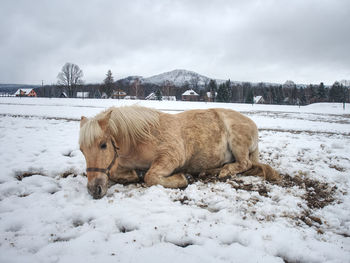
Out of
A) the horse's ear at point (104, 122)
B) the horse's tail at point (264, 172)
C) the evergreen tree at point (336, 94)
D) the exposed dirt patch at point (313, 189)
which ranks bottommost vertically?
the exposed dirt patch at point (313, 189)

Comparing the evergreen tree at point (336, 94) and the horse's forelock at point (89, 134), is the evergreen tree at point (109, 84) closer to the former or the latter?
the horse's forelock at point (89, 134)

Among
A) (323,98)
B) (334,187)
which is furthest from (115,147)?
(323,98)

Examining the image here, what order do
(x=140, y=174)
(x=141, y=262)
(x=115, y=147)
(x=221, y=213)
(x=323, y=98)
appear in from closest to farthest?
1. (x=141, y=262)
2. (x=221, y=213)
3. (x=115, y=147)
4. (x=140, y=174)
5. (x=323, y=98)

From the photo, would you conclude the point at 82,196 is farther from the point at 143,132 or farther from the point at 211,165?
the point at 211,165

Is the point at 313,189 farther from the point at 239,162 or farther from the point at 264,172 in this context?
the point at 239,162

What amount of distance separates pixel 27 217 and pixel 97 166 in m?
0.92

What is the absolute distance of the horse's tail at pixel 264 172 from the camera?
364 cm

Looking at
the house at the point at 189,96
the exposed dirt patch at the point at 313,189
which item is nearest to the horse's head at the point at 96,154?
the exposed dirt patch at the point at 313,189

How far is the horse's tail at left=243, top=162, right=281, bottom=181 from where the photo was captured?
3640 mm

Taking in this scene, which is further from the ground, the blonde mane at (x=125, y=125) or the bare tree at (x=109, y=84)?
the bare tree at (x=109, y=84)

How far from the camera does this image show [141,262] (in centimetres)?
161

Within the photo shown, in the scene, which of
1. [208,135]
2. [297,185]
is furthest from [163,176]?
[297,185]

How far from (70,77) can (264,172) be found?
8083cm

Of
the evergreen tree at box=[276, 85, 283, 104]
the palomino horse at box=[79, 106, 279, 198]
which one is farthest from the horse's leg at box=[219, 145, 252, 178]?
the evergreen tree at box=[276, 85, 283, 104]
